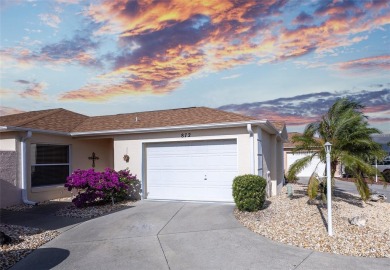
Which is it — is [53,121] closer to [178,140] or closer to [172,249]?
[178,140]

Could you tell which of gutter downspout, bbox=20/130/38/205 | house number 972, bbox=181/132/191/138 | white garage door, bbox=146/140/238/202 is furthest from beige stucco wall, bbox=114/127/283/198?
gutter downspout, bbox=20/130/38/205

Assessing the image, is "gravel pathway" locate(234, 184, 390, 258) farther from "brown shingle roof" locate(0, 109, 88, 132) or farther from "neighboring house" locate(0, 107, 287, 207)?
"brown shingle roof" locate(0, 109, 88, 132)

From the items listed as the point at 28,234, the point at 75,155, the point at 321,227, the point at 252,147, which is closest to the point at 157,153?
the point at 252,147

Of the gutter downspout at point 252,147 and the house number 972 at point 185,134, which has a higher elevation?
the house number 972 at point 185,134

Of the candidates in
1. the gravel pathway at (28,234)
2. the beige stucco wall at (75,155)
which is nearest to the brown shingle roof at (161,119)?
the beige stucco wall at (75,155)

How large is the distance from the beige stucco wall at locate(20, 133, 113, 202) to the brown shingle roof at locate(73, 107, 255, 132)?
807mm

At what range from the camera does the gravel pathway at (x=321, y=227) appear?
6.37 m

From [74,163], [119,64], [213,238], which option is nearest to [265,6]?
[119,64]

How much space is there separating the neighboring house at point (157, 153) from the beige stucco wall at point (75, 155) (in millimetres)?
41

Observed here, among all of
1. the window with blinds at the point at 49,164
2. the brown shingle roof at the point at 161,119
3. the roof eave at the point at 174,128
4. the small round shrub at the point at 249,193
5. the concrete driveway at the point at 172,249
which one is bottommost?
the concrete driveway at the point at 172,249

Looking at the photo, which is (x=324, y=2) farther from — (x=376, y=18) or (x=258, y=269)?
(x=258, y=269)

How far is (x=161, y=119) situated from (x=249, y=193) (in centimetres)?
606

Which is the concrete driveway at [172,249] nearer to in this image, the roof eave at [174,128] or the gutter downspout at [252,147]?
the gutter downspout at [252,147]

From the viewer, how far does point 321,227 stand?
25.3 ft
